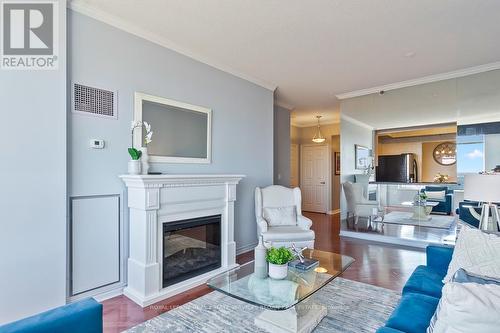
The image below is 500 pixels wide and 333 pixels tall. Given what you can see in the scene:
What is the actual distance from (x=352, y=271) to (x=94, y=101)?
11.5 feet

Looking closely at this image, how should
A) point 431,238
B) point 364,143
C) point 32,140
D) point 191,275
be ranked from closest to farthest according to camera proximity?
point 32,140 < point 191,275 < point 431,238 < point 364,143

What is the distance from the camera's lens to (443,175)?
455cm

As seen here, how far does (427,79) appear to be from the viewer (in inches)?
174

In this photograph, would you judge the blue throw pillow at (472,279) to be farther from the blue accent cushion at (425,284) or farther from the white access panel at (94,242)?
the white access panel at (94,242)

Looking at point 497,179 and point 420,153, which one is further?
point 420,153

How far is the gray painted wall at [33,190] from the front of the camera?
2094mm

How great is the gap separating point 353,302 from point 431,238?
2.84 meters

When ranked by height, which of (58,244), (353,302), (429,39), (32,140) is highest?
(429,39)

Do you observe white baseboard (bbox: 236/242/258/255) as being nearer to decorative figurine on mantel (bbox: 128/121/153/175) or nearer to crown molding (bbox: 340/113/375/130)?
decorative figurine on mantel (bbox: 128/121/153/175)

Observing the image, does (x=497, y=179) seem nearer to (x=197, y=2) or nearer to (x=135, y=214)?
(x=197, y=2)

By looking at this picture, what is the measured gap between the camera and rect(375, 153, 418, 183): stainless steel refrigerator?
193 inches

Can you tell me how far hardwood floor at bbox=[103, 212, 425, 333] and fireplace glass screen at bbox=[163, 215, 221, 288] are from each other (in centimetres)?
25

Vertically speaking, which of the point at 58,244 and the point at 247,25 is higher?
the point at 247,25

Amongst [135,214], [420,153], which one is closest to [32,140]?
[135,214]
